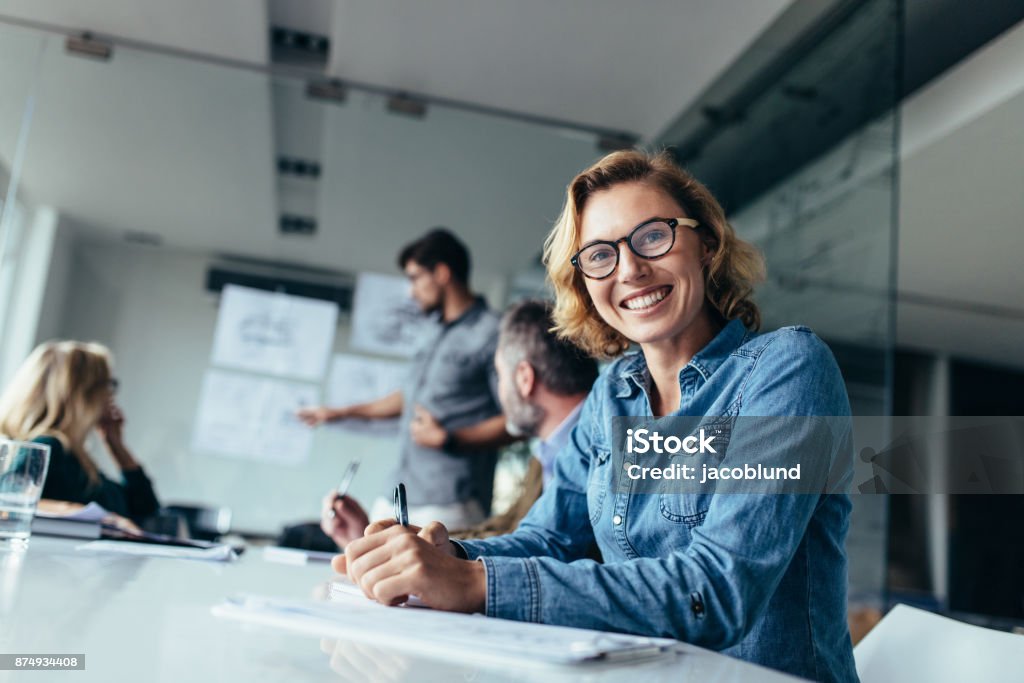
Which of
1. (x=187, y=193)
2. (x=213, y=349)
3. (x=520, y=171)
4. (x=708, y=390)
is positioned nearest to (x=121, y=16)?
(x=187, y=193)

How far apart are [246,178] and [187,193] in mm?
301

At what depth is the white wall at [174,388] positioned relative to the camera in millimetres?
4000

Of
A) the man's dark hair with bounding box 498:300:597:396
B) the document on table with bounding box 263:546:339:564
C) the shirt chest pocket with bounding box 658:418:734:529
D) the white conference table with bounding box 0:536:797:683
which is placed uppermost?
the man's dark hair with bounding box 498:300:597:396

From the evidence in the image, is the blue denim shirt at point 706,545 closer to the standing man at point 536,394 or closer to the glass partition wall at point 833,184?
the standing man at point 536,394

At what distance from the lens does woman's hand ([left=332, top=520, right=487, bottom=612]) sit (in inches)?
33.4

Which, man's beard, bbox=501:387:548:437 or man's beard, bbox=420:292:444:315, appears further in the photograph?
Result: man's beard, bbox=420:292:444:315

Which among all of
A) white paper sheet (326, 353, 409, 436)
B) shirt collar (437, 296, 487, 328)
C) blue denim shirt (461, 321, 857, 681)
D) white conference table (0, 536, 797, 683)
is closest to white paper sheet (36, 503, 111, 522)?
white conference table (0, 536, 797, 683)

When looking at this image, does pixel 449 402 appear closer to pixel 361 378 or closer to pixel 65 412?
pixel 361 378

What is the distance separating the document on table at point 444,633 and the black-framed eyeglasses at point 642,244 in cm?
63

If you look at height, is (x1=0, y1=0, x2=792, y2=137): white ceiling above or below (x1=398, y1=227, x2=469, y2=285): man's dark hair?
above

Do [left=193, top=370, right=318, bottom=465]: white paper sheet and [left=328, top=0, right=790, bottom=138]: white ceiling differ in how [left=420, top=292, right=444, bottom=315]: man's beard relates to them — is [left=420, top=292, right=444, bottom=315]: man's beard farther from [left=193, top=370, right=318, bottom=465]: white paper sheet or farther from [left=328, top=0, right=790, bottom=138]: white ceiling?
[left=328, top=0, right=790, bottom=138]: white ceiling

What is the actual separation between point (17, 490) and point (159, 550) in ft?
0.87

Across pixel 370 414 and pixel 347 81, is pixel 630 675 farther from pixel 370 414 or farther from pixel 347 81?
pixel 347 81

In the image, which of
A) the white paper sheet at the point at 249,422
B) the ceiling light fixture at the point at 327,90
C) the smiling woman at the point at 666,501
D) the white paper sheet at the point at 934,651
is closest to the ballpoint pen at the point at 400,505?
the smiling woman at the point at 666,501
